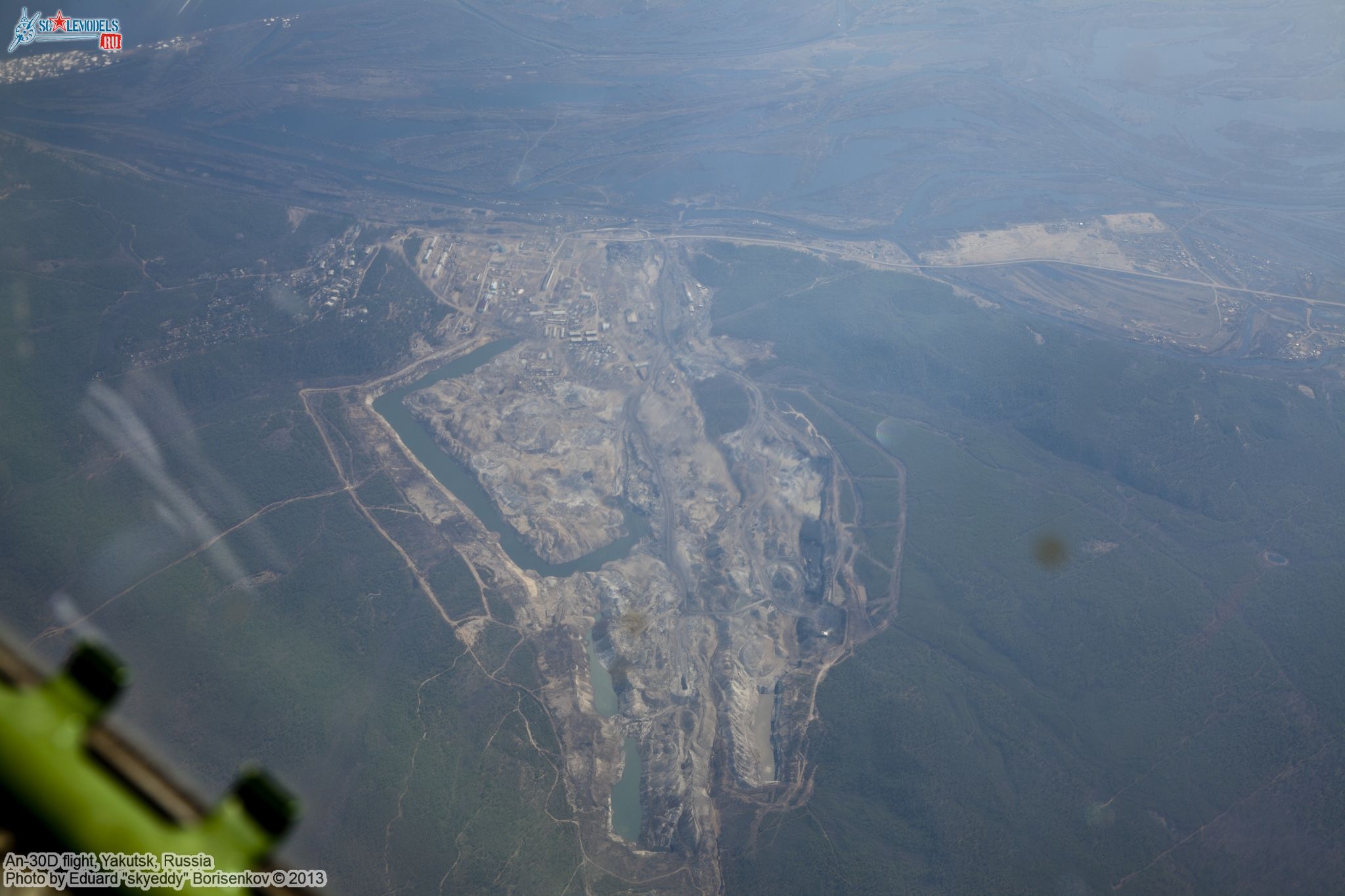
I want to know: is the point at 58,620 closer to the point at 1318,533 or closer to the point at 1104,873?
the point at 1104,873

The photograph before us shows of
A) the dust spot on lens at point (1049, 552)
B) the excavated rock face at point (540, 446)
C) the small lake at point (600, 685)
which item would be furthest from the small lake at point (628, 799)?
the dust spot on lens at point (1049, 552)

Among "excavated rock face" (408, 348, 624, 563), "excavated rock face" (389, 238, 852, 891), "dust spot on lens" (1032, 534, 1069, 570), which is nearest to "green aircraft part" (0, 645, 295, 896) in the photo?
"excavated rock face" (389, 238, 852, 891)

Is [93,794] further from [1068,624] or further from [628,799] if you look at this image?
Answer: [1068,624]

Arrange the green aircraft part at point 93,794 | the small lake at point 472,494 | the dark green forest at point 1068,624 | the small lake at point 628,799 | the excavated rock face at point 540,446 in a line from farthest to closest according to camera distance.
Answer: the excavated rock face at point 540,446 < the small lake at point 472,494 < the small lake at point 628,799 < the dark green forest at point 1068,624 < the green aircraft part at point 93,794

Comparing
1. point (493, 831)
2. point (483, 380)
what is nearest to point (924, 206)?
point (483, 380)

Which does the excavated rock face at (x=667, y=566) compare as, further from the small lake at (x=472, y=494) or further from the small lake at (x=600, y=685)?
the small lake at (x=472, y=494)

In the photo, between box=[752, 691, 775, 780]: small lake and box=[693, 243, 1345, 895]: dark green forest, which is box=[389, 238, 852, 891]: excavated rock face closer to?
box=[752, 691, 775, 780]: small lake

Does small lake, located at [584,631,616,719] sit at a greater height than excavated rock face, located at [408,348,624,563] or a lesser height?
lesser
